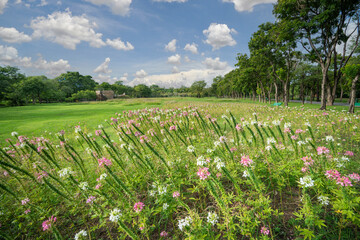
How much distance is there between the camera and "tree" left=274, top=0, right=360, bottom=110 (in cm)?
1235

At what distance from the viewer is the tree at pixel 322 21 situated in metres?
12.3

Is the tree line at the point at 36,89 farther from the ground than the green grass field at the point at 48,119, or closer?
farther from the ground

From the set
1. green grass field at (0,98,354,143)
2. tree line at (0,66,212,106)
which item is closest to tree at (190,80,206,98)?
tree line at (0,66,212,106)

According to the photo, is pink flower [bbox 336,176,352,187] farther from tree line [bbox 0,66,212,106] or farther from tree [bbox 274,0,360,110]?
tree line [bbox 0,66,212,106]

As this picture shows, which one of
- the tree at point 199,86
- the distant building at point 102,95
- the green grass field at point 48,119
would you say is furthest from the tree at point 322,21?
the distant building at point 102,95

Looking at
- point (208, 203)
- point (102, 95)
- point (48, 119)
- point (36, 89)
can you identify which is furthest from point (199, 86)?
point (208, 203)

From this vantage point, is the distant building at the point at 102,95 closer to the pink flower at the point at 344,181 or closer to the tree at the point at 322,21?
the tree at the point at 322,21

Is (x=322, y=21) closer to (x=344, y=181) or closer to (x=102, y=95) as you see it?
(x=344, y=181)

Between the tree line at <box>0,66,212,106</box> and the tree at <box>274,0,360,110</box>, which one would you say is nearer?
the tree at <box>274,0,360,110</box>

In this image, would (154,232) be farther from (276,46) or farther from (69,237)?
(276,46)

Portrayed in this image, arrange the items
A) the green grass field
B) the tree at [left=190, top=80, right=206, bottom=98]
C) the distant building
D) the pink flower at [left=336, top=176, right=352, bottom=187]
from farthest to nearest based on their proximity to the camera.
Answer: the tree at [left=190, top=80, right=206, bottom=98]
the distant building
the green grass field
the pink flower at [left=336, top=176, right=352, bottom=187]

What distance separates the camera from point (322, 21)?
1245 cm

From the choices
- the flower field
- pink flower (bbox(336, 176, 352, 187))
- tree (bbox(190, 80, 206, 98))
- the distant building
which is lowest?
the flower field

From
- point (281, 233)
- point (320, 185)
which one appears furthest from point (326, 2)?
point (281, 233)
